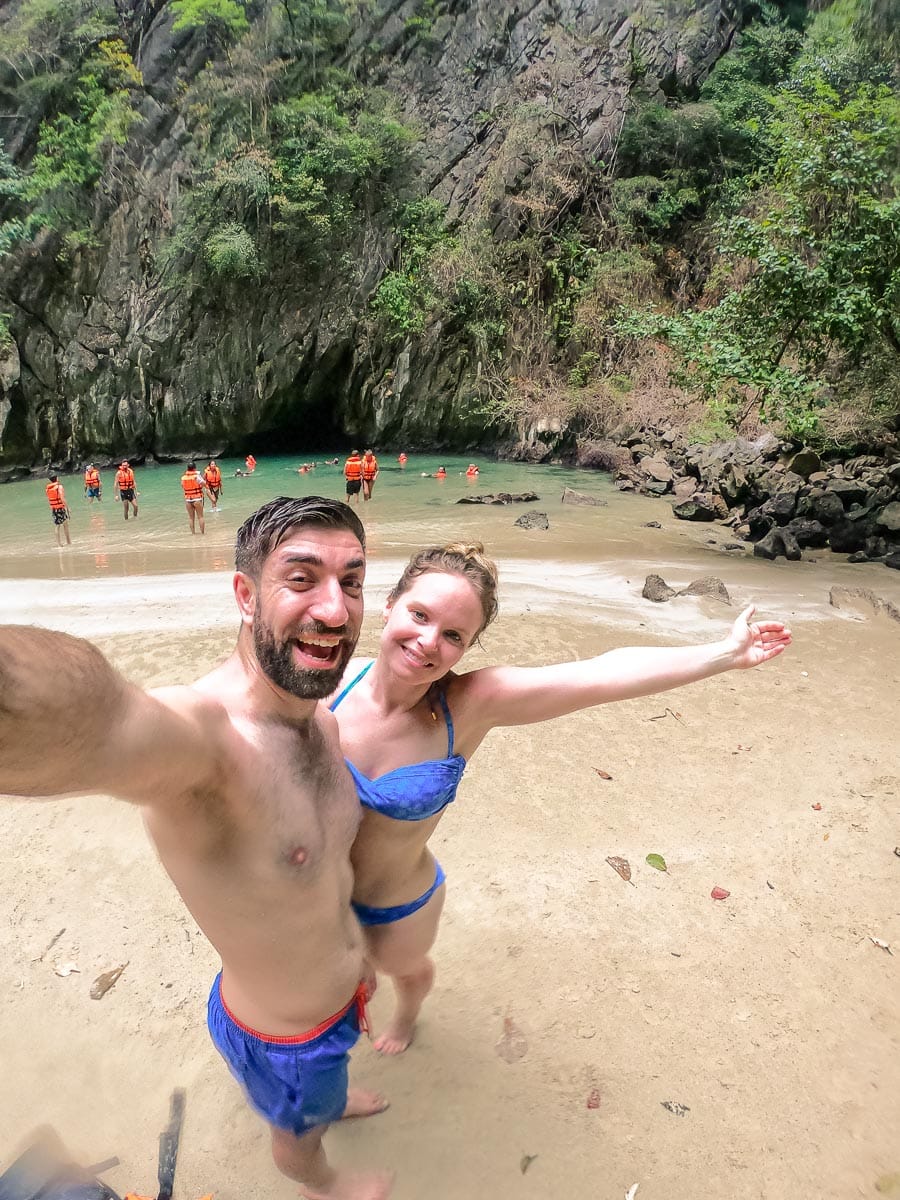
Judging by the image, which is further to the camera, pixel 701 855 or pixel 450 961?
pixel 701 855

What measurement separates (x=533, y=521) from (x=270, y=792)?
441 inches

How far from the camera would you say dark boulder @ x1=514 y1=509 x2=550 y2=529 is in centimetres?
1227

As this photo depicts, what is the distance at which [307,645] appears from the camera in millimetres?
1472

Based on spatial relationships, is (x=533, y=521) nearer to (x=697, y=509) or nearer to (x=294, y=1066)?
(x=697, y=509)

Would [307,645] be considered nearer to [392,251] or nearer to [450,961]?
[450,961]

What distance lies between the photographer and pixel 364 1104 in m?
2.22

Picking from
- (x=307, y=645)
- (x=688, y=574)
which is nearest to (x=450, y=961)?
(x=307, y=645)

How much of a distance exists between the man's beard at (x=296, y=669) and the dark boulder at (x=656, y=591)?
20.0ft

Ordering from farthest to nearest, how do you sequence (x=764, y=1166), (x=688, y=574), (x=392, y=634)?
(x=688, y=574), (x=764, y=1166), (x=392, y=634)

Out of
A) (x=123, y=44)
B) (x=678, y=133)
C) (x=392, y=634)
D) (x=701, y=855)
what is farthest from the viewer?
(x=678, y=133)

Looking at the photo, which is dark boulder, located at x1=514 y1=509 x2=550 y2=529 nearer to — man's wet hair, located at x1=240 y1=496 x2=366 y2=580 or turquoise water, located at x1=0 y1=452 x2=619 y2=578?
turquoise water, located at x1=0 y1=452 x2=619 y2=578

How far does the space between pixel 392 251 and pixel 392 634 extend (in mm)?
24717

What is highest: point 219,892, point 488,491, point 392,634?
point 392,634

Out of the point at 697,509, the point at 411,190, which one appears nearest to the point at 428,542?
the point at 697,509
